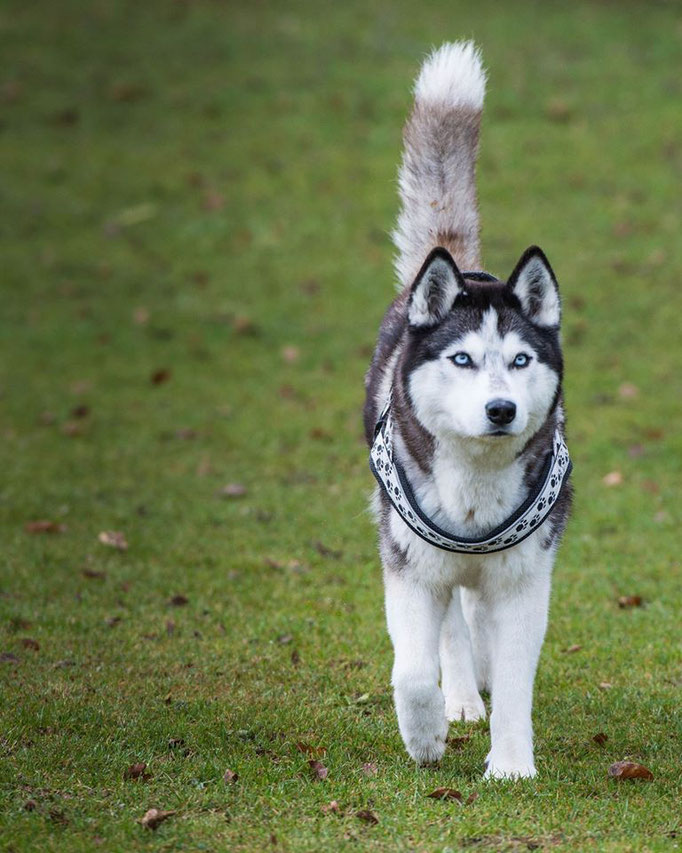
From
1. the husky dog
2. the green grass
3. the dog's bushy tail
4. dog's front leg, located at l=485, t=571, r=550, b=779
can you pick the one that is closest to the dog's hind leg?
the green grass

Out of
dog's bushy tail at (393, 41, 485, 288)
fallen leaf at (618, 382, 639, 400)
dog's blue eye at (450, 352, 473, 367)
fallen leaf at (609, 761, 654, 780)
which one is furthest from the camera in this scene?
fallen leaf at (618, 382, 639, 400)

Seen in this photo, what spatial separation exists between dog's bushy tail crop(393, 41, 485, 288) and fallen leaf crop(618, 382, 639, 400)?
553 centimetres

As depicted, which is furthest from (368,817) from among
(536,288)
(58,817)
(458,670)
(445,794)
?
(536,288)

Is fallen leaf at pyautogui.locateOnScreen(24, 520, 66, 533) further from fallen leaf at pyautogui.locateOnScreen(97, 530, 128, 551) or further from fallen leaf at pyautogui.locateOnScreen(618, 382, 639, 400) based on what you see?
fallen leaf at pyautogui.locateOnScreen(618, 382, 639, 400)

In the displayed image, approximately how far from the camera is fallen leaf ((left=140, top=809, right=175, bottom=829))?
4105 mm

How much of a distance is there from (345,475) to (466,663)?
405cm

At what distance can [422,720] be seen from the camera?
462cm

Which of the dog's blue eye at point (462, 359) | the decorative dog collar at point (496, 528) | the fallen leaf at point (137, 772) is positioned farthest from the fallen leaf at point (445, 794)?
the dog's blue eye at point (462, 359)

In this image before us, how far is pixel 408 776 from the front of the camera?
465 centimetres

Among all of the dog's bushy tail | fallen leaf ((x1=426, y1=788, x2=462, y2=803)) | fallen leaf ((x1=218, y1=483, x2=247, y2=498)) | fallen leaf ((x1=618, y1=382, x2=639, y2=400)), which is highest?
the dog's bushy tail

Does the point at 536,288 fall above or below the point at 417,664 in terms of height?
above

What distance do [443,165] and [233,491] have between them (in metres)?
3.82

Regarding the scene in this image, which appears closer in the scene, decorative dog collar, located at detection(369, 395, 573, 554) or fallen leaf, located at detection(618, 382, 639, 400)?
decorative dog collar, located at detection(369, 395, 573, 554)

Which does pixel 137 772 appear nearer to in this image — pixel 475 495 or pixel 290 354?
pixel 475 495
